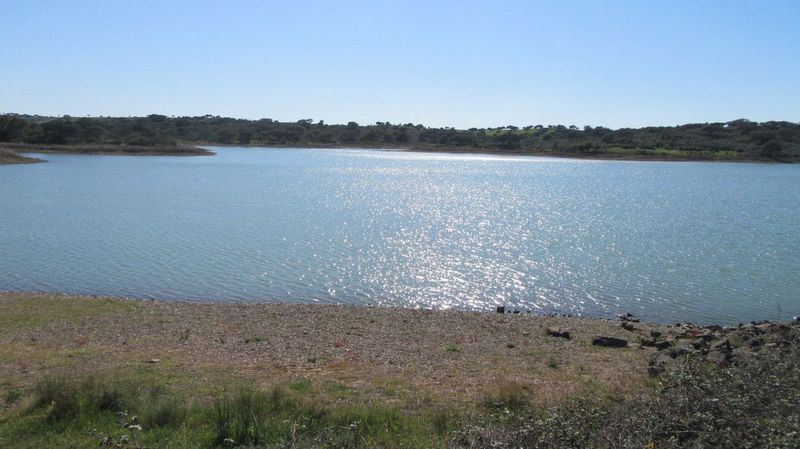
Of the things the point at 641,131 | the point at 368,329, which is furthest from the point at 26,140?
the point at 641,131

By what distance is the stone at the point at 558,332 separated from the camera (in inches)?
573

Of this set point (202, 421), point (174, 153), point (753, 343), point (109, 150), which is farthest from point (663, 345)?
point (109, 150)

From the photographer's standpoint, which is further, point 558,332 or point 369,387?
point 558,332

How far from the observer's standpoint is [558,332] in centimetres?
1470

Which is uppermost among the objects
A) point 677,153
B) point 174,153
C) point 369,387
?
point 677,153

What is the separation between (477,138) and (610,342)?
149 metres

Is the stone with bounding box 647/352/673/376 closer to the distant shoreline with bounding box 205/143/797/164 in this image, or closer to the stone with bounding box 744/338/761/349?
the stone with bounding box 744/338/761/349

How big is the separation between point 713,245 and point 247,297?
20350mm

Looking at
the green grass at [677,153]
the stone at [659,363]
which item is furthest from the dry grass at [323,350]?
the green grass at [677,153]

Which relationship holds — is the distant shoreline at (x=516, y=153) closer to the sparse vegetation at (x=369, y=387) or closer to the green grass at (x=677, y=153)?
the green grass at (x=677, y=153)

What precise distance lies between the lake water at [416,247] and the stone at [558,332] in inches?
173

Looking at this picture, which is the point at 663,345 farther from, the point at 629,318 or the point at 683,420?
the point at 683,420

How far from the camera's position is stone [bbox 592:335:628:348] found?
13.8m

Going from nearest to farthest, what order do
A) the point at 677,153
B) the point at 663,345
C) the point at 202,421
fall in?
the point at 202,421 < the point at 663,345 < the point at 677,153
